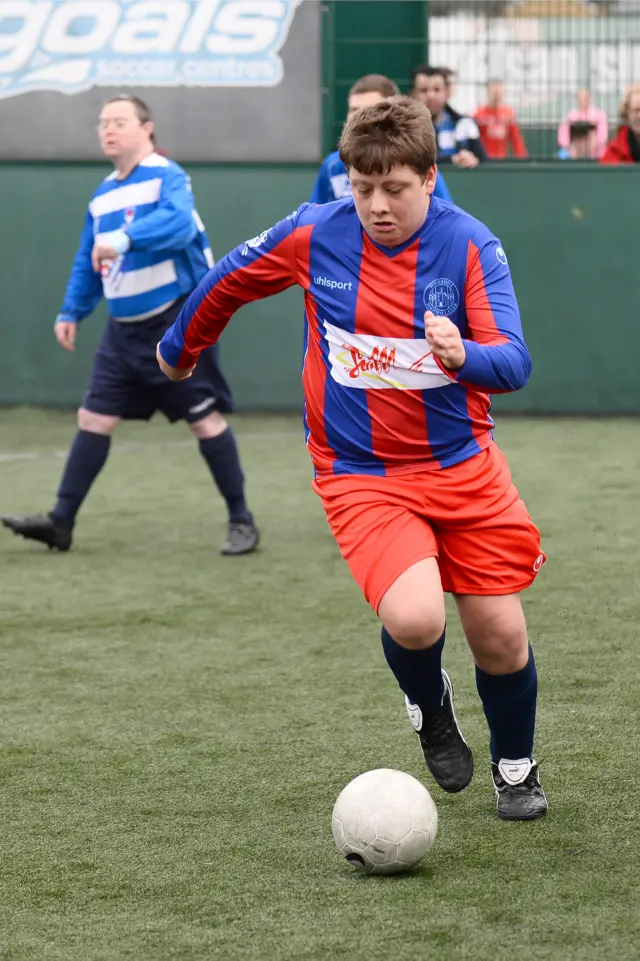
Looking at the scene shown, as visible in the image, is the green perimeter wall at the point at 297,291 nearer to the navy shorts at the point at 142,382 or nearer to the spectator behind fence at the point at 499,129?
the spectator behind fence at the point at 499,129

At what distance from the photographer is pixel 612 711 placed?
453cm

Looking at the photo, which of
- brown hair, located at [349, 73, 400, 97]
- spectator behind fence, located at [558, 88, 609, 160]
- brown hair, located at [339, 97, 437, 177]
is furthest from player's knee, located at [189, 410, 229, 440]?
spectator behind fence, located at [558, 88, 609, 160]

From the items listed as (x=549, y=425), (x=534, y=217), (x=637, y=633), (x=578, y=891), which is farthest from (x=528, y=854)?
(x=534, y=217)

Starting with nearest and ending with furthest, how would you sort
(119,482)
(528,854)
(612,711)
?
(528,854)
(612,711)
(119,482)

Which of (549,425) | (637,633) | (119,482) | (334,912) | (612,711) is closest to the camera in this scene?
(334,912)

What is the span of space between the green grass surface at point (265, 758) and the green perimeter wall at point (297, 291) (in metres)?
3.80

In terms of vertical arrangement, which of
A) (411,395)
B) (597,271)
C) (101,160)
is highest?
(411,395)

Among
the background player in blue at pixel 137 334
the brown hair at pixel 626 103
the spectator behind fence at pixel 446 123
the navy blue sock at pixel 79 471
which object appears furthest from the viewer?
the brown hair at pixel 626 103

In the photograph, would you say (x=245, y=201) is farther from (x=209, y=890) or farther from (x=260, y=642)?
(x=209, y=890)

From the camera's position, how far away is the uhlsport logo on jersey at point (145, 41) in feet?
37.2

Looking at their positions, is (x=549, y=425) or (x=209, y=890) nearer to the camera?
(x=209, y=890)

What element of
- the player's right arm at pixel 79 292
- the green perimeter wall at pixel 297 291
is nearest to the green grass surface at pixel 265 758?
the player's right arm at pixel 79 292

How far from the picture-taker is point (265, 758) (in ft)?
13.9

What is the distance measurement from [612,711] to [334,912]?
62.6 inches
